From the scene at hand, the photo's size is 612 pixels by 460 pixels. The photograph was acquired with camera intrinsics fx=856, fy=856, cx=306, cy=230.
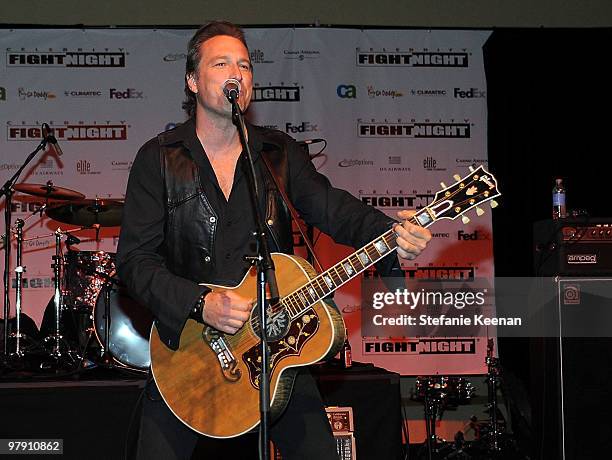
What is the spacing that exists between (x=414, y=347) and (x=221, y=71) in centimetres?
532

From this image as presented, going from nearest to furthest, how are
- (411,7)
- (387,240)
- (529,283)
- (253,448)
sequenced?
(387,240), (253,448), (529,283), (411,7)

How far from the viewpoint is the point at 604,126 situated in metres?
8.55

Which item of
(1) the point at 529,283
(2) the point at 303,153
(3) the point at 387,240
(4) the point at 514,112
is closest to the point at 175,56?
(4) the point at 514,112

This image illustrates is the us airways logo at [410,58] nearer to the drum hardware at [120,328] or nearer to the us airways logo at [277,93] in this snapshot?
the us airways logo at [277,93]

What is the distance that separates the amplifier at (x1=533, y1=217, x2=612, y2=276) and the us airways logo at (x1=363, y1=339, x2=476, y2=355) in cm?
236

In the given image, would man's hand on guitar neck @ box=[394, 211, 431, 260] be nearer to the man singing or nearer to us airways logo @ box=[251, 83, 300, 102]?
the man singing

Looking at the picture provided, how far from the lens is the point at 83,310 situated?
7.06 meters

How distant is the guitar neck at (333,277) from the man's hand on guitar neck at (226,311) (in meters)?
0.20

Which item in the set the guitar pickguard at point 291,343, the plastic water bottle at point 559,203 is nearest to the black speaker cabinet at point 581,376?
the plastic water bottle at point 559,203

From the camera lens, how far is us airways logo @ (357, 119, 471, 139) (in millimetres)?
8562

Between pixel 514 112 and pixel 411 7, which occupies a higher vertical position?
pixel 411 7

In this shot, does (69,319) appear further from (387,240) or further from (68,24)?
(387,240)

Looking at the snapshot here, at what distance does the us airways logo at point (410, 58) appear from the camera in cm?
861

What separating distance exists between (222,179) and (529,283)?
18.0 ft
